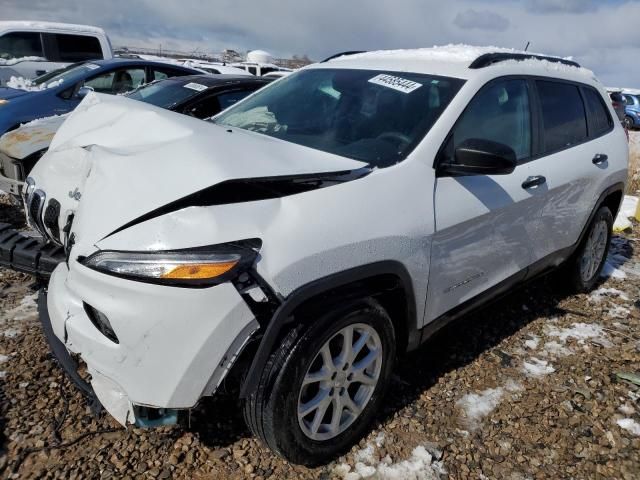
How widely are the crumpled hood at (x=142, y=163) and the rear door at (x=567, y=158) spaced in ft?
5.26

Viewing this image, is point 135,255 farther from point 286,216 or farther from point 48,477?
point 48,477

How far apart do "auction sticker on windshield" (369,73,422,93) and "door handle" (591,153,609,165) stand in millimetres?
1740

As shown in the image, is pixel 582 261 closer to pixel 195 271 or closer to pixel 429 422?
pixel 429 422

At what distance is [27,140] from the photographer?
4.18m

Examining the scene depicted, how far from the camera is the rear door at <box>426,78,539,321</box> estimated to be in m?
2.50

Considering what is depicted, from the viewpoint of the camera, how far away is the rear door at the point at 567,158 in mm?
3287

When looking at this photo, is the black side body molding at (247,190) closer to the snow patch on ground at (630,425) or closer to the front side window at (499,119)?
the front side window at (499,119)

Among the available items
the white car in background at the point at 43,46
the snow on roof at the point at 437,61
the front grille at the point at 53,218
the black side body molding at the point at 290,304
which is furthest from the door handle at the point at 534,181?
the white car in background at the point at 43,46

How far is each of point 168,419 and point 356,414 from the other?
0.86m

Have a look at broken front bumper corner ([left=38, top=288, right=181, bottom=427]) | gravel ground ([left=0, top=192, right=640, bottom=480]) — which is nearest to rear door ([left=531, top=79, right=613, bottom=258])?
gravel ground ([left=0, top=192, right=640, bottom=480])

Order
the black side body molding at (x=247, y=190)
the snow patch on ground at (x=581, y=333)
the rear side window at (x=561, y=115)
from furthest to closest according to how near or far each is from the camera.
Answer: the snow patch on ground at (x=581, y=333) → the rear side window at (x=561, y=115) → the black side body molding at (x=247, y=190)

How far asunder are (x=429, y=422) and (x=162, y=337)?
1544 mm

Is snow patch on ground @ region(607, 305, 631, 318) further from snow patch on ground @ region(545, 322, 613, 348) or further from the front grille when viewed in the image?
the front grille

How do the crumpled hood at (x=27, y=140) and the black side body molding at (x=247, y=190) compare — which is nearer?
the black side body molding at (x=247, y=190)
